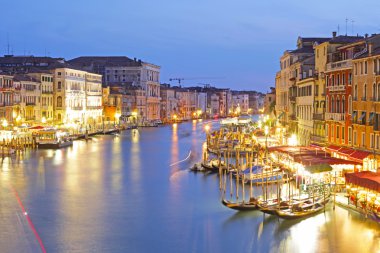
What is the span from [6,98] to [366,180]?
70.9 ft

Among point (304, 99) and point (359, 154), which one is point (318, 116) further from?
point (359, 154)

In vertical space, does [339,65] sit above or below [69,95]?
above

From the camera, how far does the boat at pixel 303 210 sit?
1205 centimetres

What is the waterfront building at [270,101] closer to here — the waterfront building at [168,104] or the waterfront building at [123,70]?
the waterfront building at [123,70]

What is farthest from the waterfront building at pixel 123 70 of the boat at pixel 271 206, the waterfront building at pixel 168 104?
the boat at pixel 271 206

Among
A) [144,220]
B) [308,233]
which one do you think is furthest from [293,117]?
[308,233]

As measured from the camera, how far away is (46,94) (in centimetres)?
3706

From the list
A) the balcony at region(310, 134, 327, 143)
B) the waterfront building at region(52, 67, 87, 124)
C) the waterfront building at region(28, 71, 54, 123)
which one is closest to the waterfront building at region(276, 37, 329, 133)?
the balcony at region(310, 134, 327, 143)

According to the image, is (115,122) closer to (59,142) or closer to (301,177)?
(59,142)

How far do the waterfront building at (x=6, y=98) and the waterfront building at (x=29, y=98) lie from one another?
1191 millimetres

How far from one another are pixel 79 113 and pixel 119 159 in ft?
62.9

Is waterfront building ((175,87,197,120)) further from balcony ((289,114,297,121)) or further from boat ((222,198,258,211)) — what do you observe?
boat ((222,198,258,211))

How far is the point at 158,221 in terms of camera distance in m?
12.7

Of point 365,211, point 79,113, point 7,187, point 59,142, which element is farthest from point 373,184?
point 79,113
